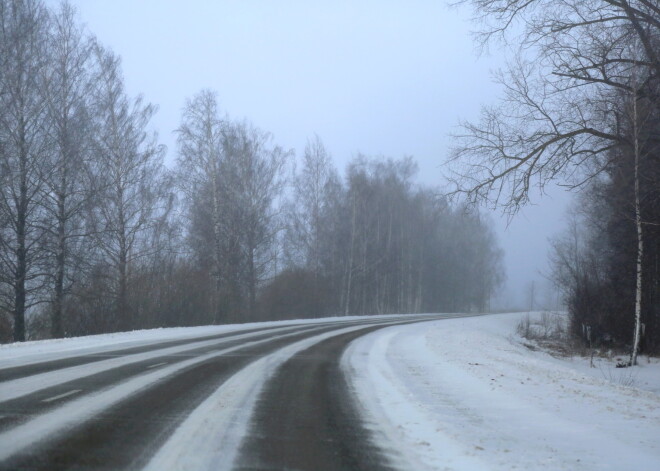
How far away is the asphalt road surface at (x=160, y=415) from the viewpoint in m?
5.43

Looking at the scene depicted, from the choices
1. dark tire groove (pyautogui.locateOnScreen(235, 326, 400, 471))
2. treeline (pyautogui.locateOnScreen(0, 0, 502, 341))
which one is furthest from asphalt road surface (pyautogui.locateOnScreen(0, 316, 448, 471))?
treeline (pyautogui.locateOnScreen(0, 0, 502, 341))

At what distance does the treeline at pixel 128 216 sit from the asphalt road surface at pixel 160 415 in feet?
23.3

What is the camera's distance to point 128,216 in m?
29.2

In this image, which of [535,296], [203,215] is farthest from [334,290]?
[535,296]

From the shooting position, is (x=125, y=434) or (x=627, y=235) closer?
(x=125, y=434)

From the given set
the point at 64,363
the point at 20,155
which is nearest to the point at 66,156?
the point at 20,155

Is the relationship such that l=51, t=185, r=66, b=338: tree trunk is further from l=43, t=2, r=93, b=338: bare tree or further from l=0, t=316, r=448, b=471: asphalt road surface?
l=0, t=316, r=448, b=471: asphalt road surface

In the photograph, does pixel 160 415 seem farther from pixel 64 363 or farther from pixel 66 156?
pixel 66 156

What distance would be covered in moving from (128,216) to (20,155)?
22.8 feet

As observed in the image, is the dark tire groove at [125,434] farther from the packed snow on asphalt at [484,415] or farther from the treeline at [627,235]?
the treeline at [627,235]

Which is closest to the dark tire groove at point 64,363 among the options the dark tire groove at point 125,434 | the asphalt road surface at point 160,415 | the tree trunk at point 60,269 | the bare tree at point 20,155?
the asphalt road surface at point 160,415

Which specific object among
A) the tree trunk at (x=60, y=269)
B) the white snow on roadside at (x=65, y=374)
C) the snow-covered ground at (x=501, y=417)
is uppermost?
the tree trunk at (x=60, y=269)

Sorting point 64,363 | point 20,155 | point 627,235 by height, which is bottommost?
point 64,363

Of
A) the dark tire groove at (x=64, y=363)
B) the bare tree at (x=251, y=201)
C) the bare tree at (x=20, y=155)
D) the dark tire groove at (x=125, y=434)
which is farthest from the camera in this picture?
the bare tree at (x=251, y=201)
